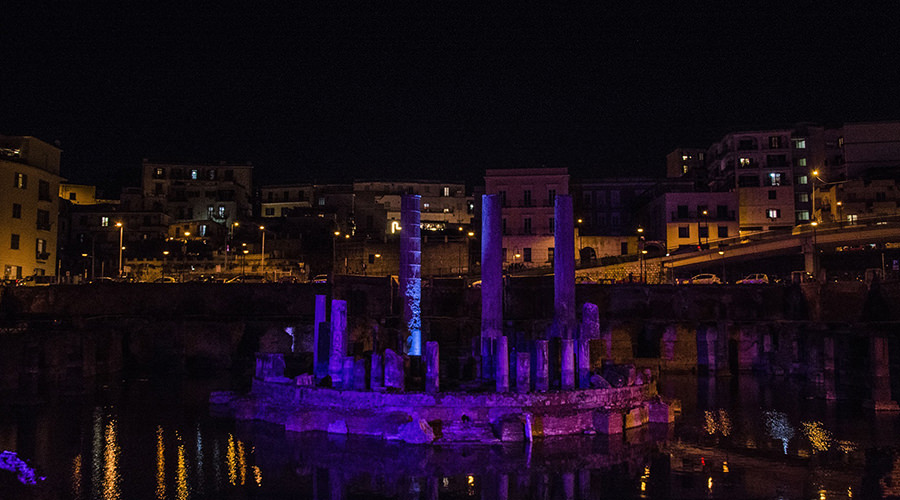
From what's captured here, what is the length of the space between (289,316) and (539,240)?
3531 centimetres

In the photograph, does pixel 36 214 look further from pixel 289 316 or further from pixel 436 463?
pixel 436 463

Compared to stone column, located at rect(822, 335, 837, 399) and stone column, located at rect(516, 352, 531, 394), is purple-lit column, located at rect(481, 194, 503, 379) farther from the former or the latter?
stone column, located at rect(822, 335, 837, 399)

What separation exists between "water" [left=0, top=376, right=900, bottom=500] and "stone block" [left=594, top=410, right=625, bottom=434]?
51cm

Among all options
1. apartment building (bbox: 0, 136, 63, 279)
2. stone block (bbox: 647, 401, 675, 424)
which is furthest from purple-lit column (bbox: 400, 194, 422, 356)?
apartment building (bbox: 0, 136, 63, 279)

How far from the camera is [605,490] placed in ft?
78.4

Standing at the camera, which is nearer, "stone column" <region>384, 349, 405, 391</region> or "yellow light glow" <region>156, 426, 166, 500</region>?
"yellow light glow" <region>156, 426, 166, 500</region>

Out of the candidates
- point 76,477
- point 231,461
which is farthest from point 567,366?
point 76,477

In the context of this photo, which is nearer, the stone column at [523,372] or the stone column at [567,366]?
the stone column at [523,372]

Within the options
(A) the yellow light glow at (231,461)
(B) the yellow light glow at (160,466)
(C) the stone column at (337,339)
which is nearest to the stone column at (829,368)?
(C) the stone column at (337,339)

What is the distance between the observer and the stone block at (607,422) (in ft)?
105

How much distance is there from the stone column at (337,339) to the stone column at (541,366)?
8715 millimetres

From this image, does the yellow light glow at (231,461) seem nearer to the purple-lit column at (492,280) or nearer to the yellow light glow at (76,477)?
the yellow light glow at (76,477)

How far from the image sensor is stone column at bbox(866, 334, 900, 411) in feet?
130

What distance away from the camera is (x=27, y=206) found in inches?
2635
